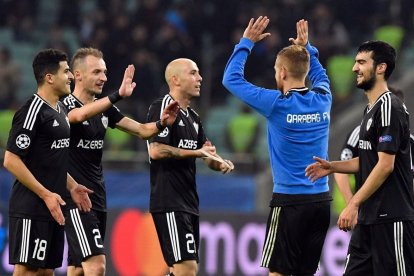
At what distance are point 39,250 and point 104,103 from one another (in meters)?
1.33

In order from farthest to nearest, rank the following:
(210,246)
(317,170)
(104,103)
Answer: (210,246)
(104,103)
(317,170)

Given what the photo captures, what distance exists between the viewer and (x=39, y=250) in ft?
30.9

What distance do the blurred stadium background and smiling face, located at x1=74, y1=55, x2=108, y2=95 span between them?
460 centimetres

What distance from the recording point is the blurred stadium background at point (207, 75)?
585 inches

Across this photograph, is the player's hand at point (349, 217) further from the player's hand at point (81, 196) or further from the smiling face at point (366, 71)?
the player's hand at point (81, 196)

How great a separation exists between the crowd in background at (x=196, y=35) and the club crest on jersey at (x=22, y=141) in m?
9.33

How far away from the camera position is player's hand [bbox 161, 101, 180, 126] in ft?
32.5

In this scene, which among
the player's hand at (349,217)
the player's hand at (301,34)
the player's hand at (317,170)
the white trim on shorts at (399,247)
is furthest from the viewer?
the player's hand at (301,34)

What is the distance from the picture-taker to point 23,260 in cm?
939

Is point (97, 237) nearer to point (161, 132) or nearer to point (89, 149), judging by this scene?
point (89, 149)

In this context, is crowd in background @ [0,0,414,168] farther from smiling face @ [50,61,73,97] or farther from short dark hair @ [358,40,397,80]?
short dark hair @ [358,40,397,80]

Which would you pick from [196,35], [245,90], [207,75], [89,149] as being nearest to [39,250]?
[89,149]

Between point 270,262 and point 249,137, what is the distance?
8.99 meters

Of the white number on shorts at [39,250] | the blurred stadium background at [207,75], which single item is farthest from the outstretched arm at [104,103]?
the blurred stadium background at [207,75]
